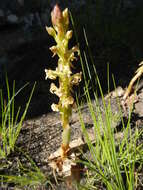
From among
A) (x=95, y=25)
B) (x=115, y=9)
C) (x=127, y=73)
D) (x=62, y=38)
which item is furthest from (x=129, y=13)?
(x=62, y=38)

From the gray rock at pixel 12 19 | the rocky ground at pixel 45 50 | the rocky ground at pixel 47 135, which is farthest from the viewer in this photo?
the gray rock at pixel 12 19

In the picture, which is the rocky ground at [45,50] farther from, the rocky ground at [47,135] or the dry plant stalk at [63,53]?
the dry plant stalk at [63,53]

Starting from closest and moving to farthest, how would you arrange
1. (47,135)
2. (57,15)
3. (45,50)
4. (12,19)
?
(57,15) < (47,135) < (45,50) < (12,19)

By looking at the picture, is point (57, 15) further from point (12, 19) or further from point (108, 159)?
point (12, 19)

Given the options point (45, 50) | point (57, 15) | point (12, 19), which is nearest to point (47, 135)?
point (57, 15)

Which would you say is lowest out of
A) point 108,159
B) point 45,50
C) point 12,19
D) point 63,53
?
point 108,159

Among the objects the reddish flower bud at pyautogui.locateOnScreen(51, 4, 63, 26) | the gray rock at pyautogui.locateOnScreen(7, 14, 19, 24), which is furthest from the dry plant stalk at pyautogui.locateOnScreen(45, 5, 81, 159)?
the gray rock at pyautogui.locateOnScreen(7, 14, 19, 24)

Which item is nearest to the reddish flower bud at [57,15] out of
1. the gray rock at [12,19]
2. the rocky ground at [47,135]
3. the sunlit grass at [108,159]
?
the sunlit grass at [108,159]

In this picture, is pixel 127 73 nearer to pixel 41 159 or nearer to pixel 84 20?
pixel 84 20

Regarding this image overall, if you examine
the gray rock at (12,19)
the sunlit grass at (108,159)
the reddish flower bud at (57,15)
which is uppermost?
the gray rock at (12,19)

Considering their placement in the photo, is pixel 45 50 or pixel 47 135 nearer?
pixel 47 135

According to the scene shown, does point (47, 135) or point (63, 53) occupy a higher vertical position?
point (63, 53)
